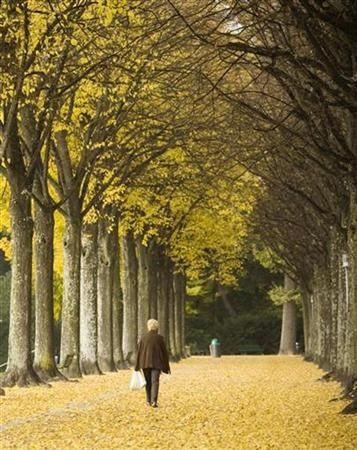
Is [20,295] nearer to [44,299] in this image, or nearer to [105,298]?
[44,299]

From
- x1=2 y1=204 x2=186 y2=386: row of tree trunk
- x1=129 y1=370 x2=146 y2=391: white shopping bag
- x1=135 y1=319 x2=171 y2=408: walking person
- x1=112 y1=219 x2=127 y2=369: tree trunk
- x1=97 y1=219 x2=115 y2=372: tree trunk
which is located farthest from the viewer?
x1=112 y1=219 x2=127 y2=369: tree trunk

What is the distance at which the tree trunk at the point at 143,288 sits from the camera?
46.7m

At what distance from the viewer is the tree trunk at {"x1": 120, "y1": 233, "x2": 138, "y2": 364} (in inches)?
1754

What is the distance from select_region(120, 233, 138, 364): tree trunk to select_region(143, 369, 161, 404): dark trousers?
22441 mm

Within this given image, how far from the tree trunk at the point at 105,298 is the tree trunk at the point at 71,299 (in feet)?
15.0

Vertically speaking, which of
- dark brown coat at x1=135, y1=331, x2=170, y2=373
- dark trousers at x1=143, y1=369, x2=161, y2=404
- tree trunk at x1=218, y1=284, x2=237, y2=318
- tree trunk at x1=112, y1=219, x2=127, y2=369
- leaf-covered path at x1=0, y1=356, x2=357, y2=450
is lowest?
leaf-covered path at x1=0, y1=356, x2=357, y2=450

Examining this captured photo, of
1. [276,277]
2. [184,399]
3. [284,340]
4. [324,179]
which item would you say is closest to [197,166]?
[324,179]

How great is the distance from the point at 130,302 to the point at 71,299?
42.5ft

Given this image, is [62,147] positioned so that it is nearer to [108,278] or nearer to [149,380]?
[108,278]

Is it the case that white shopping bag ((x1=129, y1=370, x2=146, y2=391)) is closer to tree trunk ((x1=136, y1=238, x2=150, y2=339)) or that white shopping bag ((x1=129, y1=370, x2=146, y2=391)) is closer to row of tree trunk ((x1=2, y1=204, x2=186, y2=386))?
row of tree trunk ((x1=2, y1=204, x2=186, y2=386))

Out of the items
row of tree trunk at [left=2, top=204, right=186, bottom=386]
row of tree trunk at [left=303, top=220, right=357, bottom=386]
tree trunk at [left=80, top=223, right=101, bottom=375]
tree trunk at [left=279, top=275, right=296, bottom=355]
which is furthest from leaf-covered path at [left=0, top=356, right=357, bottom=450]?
tree trunk at [left=279, top=275, right=296, bottom=355]

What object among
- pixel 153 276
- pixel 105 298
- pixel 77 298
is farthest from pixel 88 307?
pixel 153 276

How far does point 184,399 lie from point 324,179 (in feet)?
23.0

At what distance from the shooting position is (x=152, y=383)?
2139 centimetres
